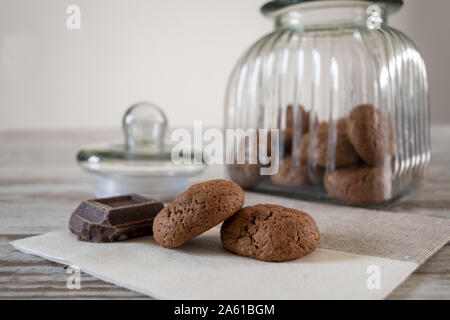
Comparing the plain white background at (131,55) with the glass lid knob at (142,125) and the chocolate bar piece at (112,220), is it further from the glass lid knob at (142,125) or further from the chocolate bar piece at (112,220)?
the chocolate bar piece at (112,220)

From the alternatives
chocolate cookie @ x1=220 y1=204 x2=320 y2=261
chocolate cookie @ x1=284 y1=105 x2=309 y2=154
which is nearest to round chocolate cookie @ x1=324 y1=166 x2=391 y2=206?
chocolate cookie @ x1=284 y1=105 x2=309 y2=154

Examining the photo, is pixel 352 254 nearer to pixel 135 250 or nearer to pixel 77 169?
pixel 135 250

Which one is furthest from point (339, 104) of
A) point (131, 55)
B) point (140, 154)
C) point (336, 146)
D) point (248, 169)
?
point (131, 55)

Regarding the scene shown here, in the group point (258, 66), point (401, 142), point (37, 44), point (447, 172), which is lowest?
point (447, 172)

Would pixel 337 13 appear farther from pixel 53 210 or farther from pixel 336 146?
pixel 53 210

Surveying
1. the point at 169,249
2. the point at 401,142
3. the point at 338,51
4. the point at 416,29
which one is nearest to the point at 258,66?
the point at 338,51

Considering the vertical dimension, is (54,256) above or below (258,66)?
below
